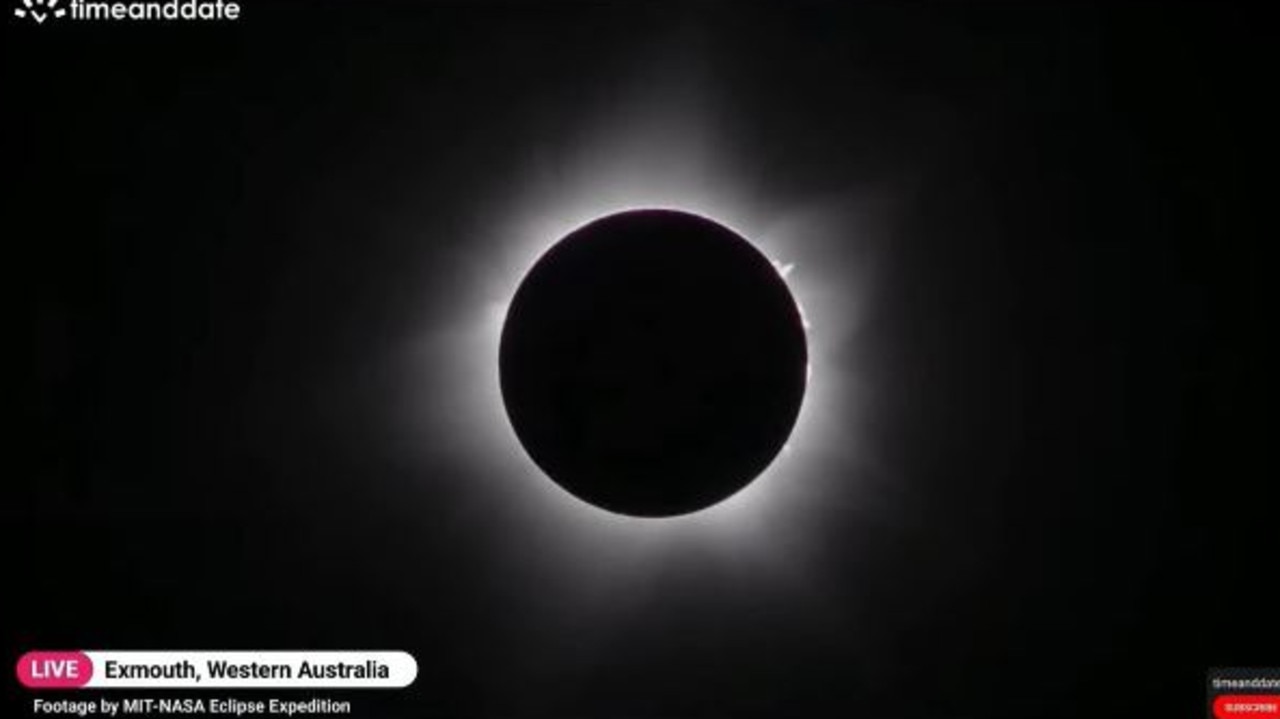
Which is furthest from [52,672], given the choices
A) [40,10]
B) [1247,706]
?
[1247,706]

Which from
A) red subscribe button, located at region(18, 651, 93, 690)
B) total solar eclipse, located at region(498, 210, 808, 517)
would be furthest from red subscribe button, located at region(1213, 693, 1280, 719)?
red subscribe button, located at region(18, 651, 93, 690)

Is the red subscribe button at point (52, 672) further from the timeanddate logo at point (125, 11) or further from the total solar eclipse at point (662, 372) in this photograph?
the timeanddate logo at point (125, 11)

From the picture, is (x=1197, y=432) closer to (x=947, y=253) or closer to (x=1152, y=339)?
(x=1152, y=339)

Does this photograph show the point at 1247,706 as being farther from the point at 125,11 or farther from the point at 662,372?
the point at 125,11

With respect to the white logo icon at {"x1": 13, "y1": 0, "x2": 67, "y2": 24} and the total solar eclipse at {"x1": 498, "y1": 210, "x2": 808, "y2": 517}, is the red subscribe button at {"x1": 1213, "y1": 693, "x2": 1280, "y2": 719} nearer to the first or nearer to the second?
the total solar eclipse at {"x1": 498, "y1": 210, "x2": 808, "y2": 517}

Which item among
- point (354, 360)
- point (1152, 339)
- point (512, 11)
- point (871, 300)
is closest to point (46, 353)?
point (354, 360)

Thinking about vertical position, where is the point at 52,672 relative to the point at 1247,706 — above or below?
above

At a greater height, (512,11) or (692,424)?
(512,11)
